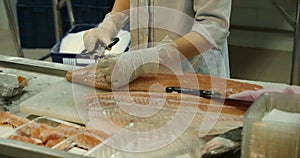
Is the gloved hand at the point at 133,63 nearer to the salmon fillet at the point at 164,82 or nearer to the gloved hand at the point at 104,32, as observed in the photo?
the salmon fillet at the point at 164,82

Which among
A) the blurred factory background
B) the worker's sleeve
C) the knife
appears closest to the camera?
the knife

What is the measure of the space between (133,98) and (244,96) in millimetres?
294

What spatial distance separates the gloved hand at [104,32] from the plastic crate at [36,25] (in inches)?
92.2

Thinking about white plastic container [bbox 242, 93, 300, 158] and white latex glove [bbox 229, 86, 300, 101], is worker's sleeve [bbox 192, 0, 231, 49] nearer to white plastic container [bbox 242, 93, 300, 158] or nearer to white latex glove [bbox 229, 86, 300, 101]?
white latex glove [bbox 229, 86, 300, 101]

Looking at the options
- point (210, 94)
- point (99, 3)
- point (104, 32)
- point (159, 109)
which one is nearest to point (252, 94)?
point (210, 94)

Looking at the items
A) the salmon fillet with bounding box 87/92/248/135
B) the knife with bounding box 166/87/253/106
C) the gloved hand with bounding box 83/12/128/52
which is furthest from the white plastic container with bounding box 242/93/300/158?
the gloved hand with bounding box 83/12/128/52

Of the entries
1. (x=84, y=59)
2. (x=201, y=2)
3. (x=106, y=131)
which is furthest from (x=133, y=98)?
(x=84, y=59)

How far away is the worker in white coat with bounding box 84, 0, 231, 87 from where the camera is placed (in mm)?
1393

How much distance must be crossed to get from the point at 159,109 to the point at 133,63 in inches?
8.7

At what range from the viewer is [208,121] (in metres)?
1.14

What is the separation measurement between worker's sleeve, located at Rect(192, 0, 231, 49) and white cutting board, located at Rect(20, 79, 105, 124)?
16.0 inches

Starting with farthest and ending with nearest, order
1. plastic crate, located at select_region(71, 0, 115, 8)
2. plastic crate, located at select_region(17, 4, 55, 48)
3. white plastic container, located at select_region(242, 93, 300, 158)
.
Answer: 1. plastic crate, located at select_region(17, 4, 55, 48)
2. plastic crate, located at select_region(71, 0, 115, 8)
3. white plastic container, located at select_region(242, 93, 300, 158)

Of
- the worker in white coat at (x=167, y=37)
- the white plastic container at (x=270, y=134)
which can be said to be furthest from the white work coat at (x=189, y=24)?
the white plastic container at (x=270, y=134)

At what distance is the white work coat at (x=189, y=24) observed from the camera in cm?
152
